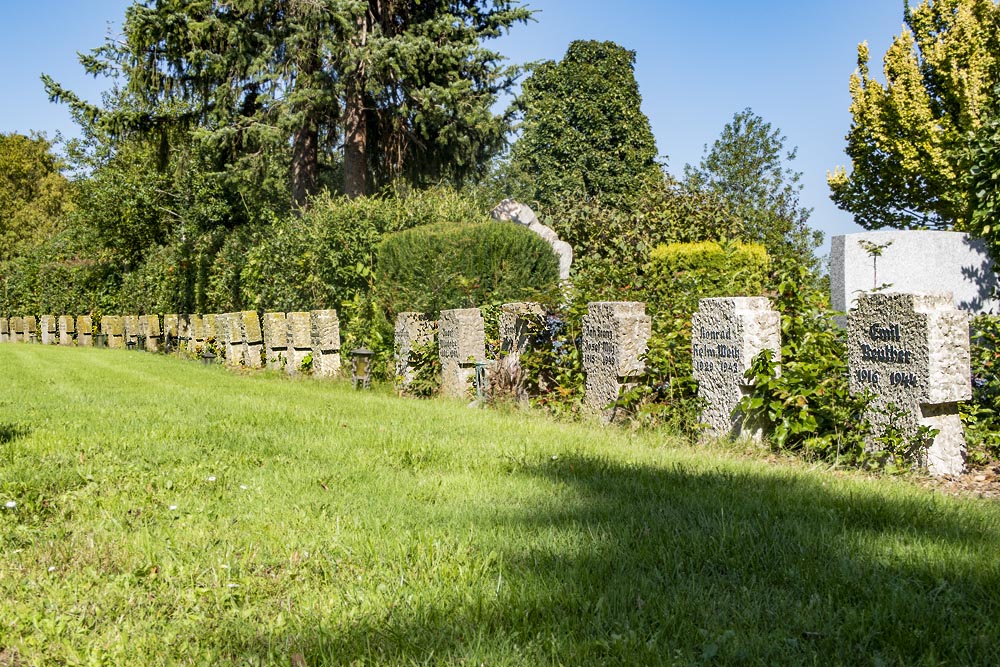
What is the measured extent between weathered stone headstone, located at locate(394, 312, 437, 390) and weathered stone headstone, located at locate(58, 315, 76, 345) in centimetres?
1895

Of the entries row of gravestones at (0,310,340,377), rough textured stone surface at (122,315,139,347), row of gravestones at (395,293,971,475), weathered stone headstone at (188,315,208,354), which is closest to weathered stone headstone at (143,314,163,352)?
row of gravestones at (0,310,340,377)

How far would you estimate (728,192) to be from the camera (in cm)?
3631

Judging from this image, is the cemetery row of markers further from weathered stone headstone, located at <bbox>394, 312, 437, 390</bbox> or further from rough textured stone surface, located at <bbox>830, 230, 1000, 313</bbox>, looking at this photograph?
rough textured stone surface, located at <bbox>830, 230, 1000, 313</bbox>

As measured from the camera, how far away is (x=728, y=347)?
5820 mm

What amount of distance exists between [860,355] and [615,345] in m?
2.07

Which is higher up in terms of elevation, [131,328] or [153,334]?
[131,328]

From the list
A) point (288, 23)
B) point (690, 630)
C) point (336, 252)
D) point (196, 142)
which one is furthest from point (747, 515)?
point (196, 142)

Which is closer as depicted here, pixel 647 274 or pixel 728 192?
pixel 647 274

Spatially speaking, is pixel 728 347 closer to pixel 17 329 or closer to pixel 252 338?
pixel 252 338

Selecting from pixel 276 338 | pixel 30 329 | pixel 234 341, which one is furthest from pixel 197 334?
pixel 30 329

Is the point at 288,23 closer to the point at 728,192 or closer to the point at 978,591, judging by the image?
the point at 978,591

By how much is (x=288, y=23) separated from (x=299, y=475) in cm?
1369

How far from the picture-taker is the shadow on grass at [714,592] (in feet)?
7.41

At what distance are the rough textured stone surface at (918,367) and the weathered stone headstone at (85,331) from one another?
909 inches
